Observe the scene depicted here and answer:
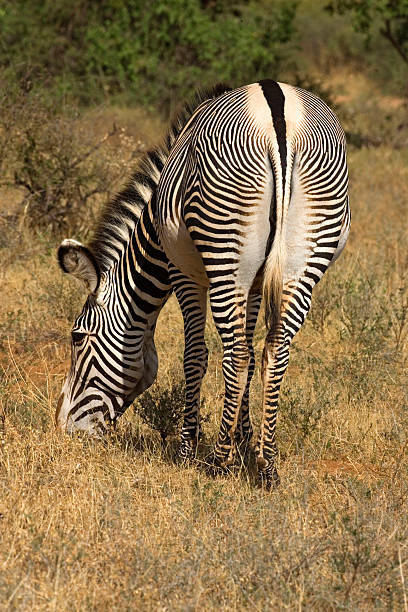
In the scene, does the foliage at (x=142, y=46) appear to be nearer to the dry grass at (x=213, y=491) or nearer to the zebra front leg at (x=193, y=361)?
the dry grass at (x=213, y=491)

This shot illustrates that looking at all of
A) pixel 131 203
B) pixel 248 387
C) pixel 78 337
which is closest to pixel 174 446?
pixel 248 387

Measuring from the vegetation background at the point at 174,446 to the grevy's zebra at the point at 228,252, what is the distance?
0.35m

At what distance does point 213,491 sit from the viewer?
4.45 meters

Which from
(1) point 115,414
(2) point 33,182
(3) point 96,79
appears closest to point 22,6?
(3) point 96,79

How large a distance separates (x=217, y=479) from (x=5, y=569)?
4.91 ft

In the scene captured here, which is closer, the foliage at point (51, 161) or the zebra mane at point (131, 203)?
the zebra mane at point (131, 203)

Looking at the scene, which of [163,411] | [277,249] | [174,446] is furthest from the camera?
[174,446]

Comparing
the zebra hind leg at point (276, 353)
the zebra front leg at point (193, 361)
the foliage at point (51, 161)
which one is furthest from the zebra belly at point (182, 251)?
the foliage at point (51, 161)

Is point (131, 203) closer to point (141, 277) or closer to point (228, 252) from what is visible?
point (141, 277)

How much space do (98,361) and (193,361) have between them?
57 centimetres

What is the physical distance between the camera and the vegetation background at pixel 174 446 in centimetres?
348

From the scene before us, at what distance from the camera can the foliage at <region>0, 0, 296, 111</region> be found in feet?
48.3

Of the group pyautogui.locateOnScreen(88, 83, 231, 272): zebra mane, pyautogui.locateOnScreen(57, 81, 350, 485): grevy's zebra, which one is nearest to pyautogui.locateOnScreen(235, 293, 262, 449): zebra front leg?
pyautogui.locateOnScreen(57, 81, 350, 485): grevy's zebra

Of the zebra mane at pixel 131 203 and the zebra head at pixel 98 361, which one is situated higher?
the zebra mane at pixel 131 203
